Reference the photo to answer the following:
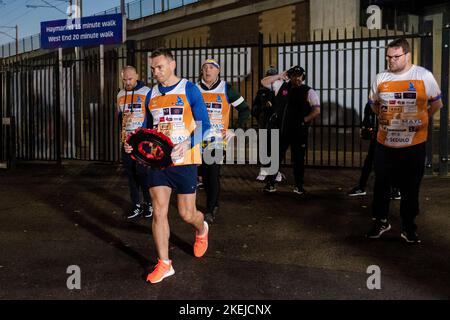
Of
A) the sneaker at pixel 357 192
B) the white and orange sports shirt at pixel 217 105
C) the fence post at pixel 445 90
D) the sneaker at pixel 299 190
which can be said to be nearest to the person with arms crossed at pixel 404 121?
the white and orange sports shirt at pixel 217 105

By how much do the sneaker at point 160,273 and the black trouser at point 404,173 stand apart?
7.64 feet

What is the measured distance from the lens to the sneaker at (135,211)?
698 centimetres

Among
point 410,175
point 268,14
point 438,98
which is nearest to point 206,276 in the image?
point 410,175

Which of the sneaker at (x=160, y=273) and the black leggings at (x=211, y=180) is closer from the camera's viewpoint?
the sneaker at (x=160, y=273)

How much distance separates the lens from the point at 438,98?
5418 mm

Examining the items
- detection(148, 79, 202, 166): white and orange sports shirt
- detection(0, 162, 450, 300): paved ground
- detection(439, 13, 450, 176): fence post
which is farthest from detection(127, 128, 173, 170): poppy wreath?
Result: detection(439, 13, 450, 176): fence post

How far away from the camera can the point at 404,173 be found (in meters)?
5.48

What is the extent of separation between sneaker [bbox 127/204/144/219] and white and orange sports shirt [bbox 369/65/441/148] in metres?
3.02

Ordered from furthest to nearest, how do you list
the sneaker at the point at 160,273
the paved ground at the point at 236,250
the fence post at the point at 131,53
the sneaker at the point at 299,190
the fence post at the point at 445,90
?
the fence post at the point at 131,53 < the fence post at the point at 445,90 < the sneaker at the point at 299,190 < the sneaker at the point at 160,273 < the paved ground at the point at 236,250

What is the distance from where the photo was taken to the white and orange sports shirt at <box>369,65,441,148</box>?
535 cm

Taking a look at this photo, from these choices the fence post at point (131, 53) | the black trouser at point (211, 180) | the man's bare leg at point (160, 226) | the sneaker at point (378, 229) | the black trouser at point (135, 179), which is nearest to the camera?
the man's bare leg at point (160, 226)

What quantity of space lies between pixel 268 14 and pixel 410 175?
62.0ft

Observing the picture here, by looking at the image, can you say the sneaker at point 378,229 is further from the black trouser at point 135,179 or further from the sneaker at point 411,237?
the black trouser at point 135,179

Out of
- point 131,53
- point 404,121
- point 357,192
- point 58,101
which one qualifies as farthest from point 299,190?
point 58,101
